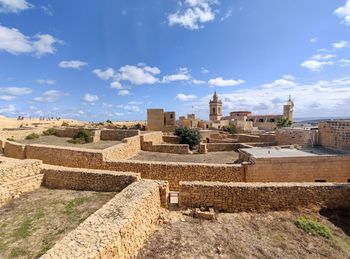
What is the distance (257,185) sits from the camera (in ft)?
24.8

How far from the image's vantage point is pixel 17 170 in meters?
8.99

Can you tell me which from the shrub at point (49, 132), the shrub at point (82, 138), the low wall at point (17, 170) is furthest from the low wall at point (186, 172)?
the shrub at point (49, 132)

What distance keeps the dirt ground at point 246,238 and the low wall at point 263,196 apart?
30cm

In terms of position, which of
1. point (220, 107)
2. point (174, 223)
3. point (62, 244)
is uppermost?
point (220, 107)

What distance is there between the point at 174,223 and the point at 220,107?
54613 mm

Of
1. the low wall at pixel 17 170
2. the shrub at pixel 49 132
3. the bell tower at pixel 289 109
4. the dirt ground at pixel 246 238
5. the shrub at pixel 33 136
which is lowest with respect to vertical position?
the dirt ground at pixel 246 238

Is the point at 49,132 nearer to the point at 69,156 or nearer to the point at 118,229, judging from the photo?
the point at 69,156

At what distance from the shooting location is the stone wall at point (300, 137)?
1588 centimetres

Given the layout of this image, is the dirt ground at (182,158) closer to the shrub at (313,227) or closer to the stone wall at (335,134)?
the stone wall at (335,134)

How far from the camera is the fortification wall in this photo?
10.8 metres

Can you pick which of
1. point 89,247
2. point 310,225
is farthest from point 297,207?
point 89,247

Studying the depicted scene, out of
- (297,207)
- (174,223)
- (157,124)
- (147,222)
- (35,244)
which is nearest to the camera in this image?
(35,244)

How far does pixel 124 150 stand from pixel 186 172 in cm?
584

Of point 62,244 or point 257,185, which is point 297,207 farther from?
point 62,244
